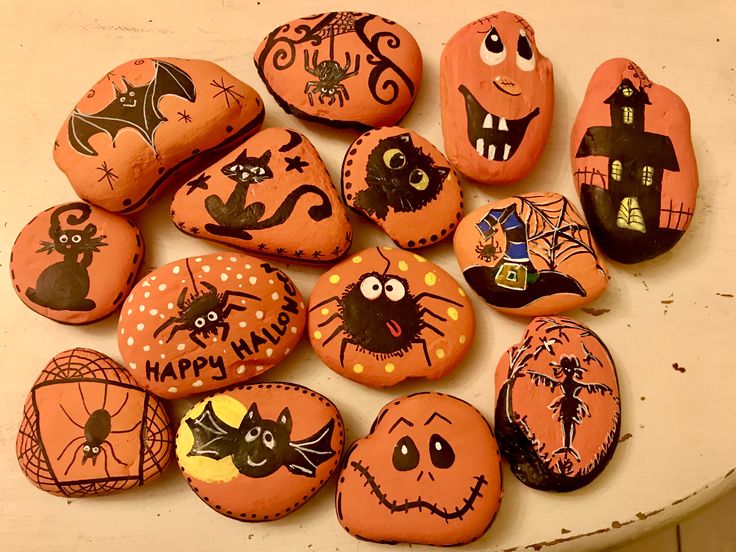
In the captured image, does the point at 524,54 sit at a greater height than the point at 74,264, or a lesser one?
greater

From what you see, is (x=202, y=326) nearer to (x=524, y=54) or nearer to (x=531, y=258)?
(x=531, y=258)

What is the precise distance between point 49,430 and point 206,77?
373mm

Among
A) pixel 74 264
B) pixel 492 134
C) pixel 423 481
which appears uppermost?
pixel 492 134

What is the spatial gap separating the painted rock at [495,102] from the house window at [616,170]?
74 mm

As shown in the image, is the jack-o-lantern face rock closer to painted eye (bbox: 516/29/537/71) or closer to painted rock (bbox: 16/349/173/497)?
painted rock (bbox: 16/349/173/497)

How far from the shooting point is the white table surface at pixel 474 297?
0.64 meters

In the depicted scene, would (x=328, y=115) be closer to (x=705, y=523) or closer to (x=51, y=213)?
(x=51, y=213)

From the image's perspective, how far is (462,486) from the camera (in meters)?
0.59

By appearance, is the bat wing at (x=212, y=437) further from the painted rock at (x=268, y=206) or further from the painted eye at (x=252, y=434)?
the painted rock at (x=268, y=206)

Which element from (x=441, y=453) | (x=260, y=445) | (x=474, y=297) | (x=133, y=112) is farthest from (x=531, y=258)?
(x=133, y=112)

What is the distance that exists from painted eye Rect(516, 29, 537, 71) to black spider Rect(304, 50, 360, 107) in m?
0.17

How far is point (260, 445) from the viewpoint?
606mm

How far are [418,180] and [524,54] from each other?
176 mm

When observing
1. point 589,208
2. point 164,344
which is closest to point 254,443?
point 164,344
